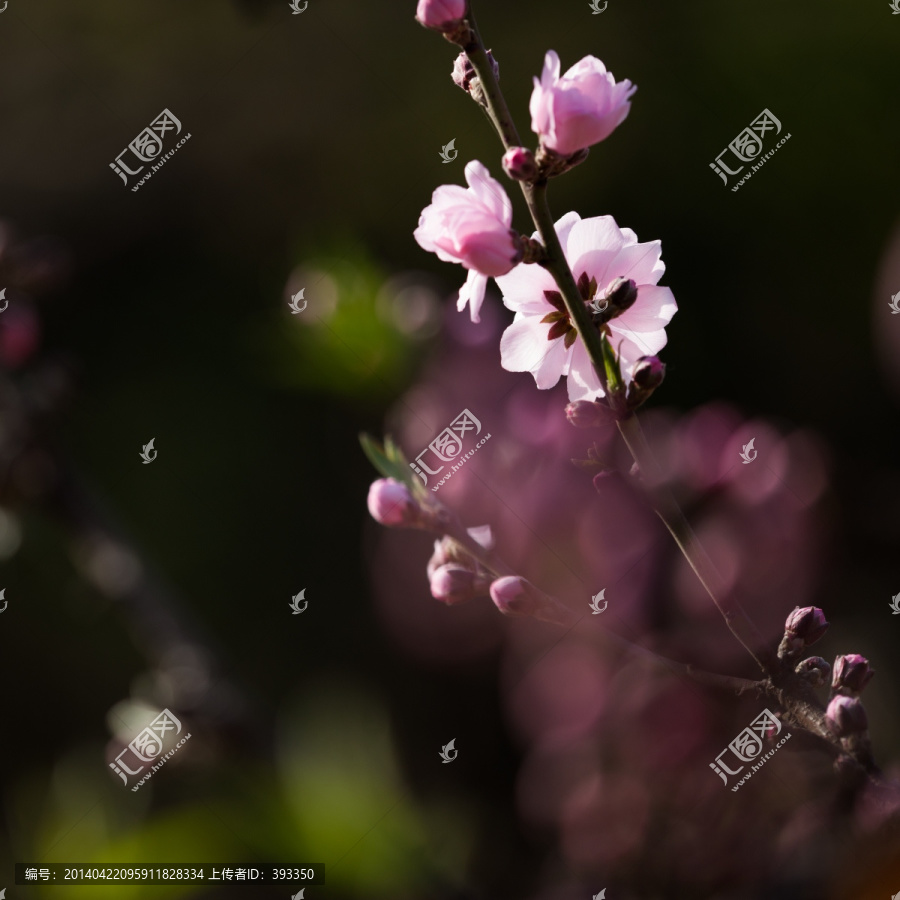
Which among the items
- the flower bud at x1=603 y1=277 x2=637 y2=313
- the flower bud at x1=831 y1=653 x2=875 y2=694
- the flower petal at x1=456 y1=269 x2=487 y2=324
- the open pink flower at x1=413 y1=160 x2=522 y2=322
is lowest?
the flower bud at x1=831 y1=653 x2=875 y2=694

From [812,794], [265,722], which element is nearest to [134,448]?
[265,722]

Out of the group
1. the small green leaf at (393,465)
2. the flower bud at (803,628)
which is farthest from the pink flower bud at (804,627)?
the small green leaf at (393,465)

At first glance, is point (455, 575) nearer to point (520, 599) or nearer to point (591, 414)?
point (520, 599)

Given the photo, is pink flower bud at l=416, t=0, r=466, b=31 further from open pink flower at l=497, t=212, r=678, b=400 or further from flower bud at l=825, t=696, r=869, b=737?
flower bud at l=825, t=696, r=869, b=737

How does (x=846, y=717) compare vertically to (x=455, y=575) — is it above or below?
below

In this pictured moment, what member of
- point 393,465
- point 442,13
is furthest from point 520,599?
point 442,13

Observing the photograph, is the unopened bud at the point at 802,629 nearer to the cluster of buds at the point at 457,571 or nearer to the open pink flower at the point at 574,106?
the cluster of buds at the point at 457,571

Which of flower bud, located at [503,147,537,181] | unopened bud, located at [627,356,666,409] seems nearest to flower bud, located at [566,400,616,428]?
unopened bud, located at [627,356,666,409]
